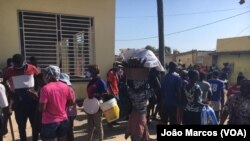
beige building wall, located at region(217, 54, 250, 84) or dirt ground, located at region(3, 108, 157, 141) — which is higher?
beige building wall, located at region(217, 54, 250, 84)

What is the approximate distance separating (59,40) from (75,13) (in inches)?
41.2

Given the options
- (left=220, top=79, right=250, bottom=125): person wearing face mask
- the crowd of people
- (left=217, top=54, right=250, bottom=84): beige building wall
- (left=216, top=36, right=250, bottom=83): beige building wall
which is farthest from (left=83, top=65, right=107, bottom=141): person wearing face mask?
(left=217, top=54, right=250, bottom=84): beige building wall

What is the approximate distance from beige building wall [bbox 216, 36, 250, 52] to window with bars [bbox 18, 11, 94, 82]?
685 inches

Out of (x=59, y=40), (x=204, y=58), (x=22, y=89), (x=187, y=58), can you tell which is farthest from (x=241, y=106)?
(x=187, y=58)

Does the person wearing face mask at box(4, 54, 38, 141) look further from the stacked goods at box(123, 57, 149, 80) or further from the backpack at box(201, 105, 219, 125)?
the backpack at box(201, 105, 219, 125)

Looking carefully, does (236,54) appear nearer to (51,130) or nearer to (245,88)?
(245,88)

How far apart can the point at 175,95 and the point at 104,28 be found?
514 cm

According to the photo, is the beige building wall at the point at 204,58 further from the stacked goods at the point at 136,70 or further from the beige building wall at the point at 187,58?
the stacked goods at the point at 136,70

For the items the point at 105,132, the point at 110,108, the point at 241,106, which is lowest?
the point at 105,132

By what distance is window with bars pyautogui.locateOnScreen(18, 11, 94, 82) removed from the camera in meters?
9.73

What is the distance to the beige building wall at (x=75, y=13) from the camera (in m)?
9.20

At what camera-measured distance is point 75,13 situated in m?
10.4

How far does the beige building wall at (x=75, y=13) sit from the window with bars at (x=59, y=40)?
0.64ft

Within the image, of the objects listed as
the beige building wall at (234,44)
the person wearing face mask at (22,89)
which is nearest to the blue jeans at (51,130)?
the person wearing face mask at (22,89)
